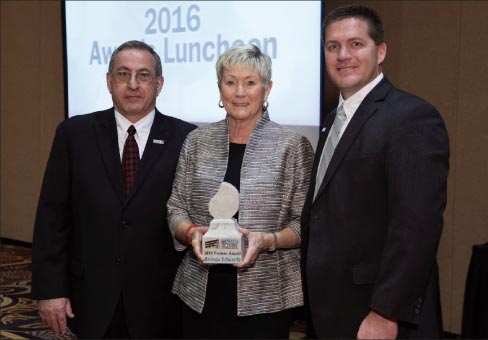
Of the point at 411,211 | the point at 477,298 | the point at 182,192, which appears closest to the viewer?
the point at 411,211

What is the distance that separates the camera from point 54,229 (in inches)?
95.7

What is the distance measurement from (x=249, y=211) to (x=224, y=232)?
18 centimetres

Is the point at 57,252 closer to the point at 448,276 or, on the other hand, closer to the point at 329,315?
the point at 329,315

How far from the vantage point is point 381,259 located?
5.86ft

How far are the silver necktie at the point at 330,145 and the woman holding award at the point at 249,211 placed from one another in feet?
0.61

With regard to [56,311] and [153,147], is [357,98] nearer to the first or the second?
[153,147]

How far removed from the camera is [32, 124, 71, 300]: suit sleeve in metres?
2.42

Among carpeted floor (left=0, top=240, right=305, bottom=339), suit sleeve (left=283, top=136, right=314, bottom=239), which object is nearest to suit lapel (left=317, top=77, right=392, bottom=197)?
suit sleeve (left=283, top=136, right=314, bottom=239)

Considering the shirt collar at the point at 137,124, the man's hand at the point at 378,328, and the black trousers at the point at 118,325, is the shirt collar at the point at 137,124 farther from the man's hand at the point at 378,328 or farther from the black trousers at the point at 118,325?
the man's hand at the point at 378,328

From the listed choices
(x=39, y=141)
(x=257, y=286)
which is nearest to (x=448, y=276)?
(x=257, y=286)

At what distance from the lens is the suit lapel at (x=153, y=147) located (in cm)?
238

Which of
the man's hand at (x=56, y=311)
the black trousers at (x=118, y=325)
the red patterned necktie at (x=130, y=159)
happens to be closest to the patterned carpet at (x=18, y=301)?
the man's hand at (x=56, y=311)

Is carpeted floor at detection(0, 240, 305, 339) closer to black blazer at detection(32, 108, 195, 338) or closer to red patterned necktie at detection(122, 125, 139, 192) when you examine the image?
black blazer at detection(32, 108, 195, 338)

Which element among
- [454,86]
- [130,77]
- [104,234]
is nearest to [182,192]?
[104,234]
